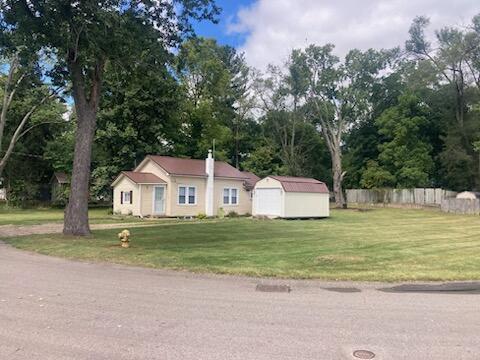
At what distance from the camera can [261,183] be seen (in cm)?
2981

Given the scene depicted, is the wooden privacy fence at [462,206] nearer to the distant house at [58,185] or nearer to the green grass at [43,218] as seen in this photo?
the green grass at [43,218]

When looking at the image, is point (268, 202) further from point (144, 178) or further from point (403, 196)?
point (403, 196)

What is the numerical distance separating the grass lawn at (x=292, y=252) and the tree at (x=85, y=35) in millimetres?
2768

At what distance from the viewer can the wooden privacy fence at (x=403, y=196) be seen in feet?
141

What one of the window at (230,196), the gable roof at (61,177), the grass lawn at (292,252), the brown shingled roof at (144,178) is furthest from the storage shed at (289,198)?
the gable roof at (61,177)

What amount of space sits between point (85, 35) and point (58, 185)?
3368 cm

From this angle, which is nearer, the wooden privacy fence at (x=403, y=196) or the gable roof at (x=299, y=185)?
the gable roof at (x=299, y=185)

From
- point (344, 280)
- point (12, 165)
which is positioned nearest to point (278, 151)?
point (12, 165)

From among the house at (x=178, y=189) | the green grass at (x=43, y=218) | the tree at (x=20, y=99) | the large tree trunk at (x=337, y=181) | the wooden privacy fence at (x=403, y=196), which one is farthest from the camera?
the large tree trunk at (x=337, y=181)

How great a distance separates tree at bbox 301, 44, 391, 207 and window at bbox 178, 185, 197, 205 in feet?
69.5

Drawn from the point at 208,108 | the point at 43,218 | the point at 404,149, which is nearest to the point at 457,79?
the point at 404,149

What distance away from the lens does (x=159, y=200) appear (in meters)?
30.8

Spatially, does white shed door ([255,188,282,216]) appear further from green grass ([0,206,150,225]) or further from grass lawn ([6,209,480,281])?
grass lawn ([6,209,480,281])

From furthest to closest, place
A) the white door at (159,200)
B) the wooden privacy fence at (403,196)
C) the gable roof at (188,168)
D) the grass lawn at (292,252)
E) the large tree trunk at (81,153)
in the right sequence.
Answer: the wooden privacy fence at (403,196) < the gable roof at (188,168) < the white door at (159,200) < the large tree trunk at (81,153) < the grass lawn at (292,252)
